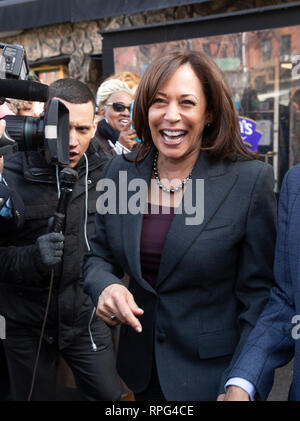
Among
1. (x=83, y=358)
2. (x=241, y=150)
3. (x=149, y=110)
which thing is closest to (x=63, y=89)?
(x=149, y=110)

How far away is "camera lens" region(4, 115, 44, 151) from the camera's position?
1.84m

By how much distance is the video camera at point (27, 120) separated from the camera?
5.56 ft

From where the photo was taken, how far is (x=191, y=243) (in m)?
1.49

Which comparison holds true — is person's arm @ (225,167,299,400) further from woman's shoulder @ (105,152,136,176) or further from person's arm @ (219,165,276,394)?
woman's shoulder @ (105,152,136,176)

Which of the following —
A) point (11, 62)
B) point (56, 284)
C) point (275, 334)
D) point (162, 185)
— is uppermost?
point (11, 62)

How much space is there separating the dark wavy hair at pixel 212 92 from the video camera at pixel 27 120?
41 cm

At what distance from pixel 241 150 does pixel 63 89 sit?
1.26 m

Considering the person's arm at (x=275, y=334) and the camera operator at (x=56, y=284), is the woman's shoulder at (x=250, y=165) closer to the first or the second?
the person's arm at (x=275, y=334)

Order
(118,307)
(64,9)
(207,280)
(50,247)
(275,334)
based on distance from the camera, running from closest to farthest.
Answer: (275,334)
(118,307)
(207,280)
(50,247)
(64,9)

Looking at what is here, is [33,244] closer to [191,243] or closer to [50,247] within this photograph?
[50,247]

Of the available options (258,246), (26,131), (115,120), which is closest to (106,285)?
(258,246)

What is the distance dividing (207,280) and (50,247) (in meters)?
0.82

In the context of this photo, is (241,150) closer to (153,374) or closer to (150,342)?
(150,342)

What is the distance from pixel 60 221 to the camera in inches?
80.1
